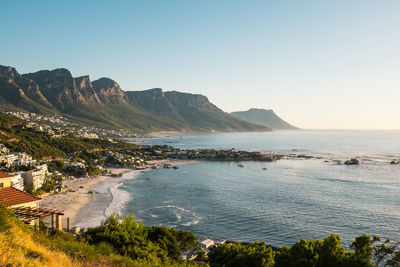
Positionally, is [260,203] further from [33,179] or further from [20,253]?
[20,253]

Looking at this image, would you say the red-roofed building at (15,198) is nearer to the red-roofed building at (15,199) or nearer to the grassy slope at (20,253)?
the red-roofed building at (15,199)

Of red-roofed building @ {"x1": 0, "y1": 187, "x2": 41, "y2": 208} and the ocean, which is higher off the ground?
red-roofed building @ {"x1": 0, "y1": 187, "x2": 41, "y2": 208}

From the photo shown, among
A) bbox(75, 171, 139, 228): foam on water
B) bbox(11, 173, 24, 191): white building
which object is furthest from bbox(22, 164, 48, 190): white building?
bbox(75, 171, 139, 228): foam on water

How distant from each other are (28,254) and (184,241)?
1727 cm

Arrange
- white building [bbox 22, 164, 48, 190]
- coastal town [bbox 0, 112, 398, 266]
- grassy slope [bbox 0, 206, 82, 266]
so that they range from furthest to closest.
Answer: white building [bbox 22, 164, 48, 190]
coastal town [bbox 0, 112, 398, 266]
grassy slope [bbox 0, 206, 82, 266]

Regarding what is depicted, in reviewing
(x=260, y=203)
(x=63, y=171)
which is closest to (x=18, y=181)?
(x=63, y=171)

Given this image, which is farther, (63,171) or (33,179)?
(63,171)

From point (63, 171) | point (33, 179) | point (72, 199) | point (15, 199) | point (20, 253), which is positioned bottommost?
point (72, 199)

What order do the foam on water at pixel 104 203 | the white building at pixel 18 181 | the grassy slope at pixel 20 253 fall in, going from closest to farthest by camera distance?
1. the grassy slope at pixel 20 253
2. the foam on water at pixel 104 203
3. the white building at pixel 18 181

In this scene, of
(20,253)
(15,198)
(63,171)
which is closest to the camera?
(20,253)

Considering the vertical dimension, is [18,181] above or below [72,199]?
above

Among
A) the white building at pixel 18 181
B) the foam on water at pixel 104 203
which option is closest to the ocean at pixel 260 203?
the foam on water at pixel 104 203

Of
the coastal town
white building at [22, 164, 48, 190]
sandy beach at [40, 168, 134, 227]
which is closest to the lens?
the coastal town

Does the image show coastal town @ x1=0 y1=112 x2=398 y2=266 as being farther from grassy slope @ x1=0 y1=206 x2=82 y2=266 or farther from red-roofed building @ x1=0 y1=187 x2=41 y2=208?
grassy slope @ x1=0 y1=206 x2=82 y2=266
